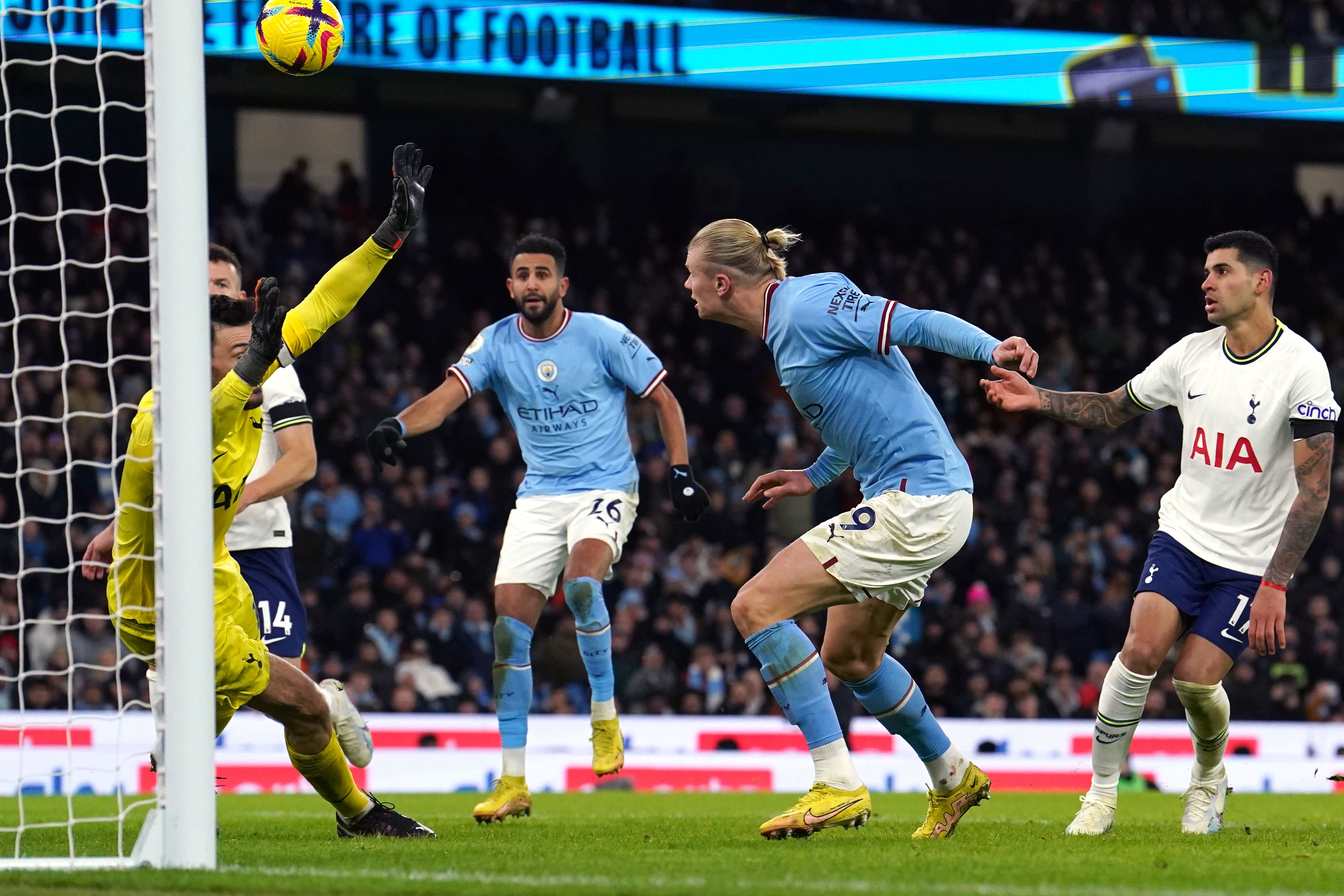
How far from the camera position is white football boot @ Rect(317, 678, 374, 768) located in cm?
802

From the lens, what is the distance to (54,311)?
16766 millimetres

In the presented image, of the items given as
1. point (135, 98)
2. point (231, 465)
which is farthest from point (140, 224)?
point (231, 465)

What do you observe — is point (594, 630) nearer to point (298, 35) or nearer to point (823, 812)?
point (823, 812)

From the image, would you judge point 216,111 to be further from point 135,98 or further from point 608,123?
point 135,98

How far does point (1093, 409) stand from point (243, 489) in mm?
3583

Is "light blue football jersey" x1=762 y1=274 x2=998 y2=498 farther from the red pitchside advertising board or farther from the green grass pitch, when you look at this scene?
the red pitchside advertising board

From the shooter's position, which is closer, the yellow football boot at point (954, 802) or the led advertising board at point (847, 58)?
the yellow football boot at point (954, 802)

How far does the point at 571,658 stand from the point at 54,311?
6481 millimetres

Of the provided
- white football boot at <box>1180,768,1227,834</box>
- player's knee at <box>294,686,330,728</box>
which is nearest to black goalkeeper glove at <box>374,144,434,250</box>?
player's knee at <box>294,686,330,728</box>

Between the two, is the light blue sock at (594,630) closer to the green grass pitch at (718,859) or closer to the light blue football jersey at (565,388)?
the light blue football jersey at (565,388)

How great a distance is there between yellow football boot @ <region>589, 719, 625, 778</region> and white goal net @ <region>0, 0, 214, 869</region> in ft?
7.37

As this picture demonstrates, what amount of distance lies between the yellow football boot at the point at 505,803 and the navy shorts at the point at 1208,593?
3208 millimetres

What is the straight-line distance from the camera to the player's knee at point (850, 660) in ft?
21.2

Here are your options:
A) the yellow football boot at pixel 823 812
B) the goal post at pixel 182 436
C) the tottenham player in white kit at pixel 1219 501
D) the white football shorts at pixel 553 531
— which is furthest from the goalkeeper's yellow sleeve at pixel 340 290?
the tottenham player in white kit at pixel 1219 501
